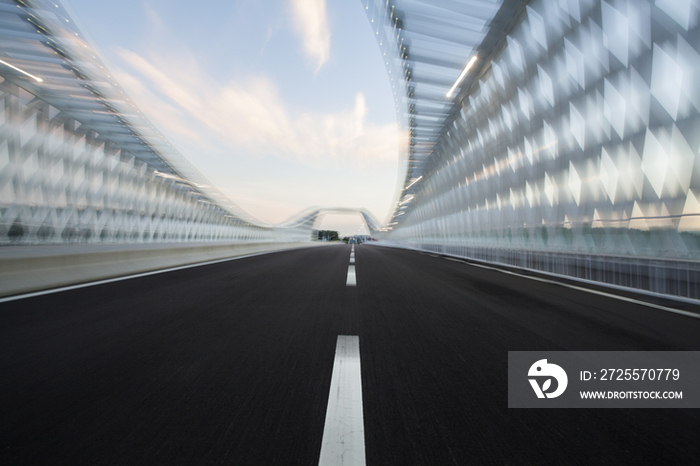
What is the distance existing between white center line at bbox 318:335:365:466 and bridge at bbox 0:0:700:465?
1 cm

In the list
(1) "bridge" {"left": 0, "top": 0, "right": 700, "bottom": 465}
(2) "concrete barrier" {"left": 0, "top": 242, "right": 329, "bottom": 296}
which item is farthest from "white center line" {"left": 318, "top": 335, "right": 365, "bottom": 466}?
(2) "concrete barrier" {"left": 0, "top": 242, "right": 329, "bottom": 296}

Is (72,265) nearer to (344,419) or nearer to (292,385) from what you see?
(292,385)

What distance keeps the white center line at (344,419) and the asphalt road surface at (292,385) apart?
1.7 inches

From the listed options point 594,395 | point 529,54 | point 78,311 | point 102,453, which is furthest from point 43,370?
point 529,54

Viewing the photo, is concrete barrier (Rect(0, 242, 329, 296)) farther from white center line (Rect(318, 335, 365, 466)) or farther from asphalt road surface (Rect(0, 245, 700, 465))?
white center line (Rect(318, 335, 365, 466))

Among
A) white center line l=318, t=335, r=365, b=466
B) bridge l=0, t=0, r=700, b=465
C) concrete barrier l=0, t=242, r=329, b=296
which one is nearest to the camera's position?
white center line l=318, t=335, r=365, b=466

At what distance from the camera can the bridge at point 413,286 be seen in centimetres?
163

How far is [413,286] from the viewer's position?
21.9ft

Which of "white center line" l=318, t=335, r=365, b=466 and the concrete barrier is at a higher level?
the concrete barrier

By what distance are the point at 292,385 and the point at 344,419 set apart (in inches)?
22.0

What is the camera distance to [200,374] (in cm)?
231

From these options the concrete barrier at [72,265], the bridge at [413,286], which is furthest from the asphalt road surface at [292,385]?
the concrete barrier at [72,265]

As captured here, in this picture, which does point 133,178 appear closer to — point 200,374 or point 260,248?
point 260,248

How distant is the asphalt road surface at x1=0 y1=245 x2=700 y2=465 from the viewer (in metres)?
1.48
